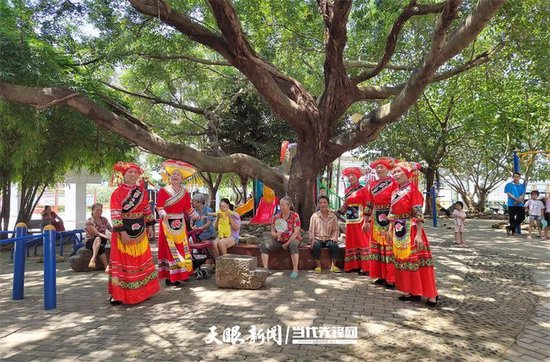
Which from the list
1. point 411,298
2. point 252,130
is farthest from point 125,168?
point 252,130

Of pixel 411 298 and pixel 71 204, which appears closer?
pixel 411 298

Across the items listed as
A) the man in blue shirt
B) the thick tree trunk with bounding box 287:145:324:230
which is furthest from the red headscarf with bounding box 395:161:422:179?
the man in blue shirt

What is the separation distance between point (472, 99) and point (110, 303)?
18424 millimetres

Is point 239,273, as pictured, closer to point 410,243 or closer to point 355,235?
point 355,235

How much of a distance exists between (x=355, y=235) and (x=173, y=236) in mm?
3037

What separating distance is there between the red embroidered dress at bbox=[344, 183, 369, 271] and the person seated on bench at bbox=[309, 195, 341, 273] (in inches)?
9.5

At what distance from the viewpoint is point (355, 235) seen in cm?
704

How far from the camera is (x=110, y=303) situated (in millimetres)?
5258

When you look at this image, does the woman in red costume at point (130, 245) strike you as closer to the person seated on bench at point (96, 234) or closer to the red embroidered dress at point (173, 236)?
the red embroidered dress at point (173, 236)

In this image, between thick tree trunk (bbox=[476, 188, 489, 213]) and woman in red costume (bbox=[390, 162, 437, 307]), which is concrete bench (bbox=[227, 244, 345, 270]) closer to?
woman in red costume (bbox=[390, 162, 437, 307])

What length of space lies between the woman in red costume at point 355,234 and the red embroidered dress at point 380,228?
2.44 feet

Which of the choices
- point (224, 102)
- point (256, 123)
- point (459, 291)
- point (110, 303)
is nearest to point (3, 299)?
point (110, 303)

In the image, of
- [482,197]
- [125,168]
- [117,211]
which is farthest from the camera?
[482,197]

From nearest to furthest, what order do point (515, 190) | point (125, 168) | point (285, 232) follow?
point (125, 168), point (285, 232), point (515, 190)
